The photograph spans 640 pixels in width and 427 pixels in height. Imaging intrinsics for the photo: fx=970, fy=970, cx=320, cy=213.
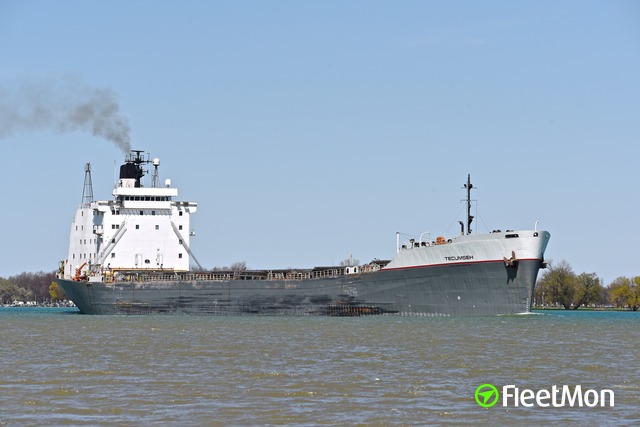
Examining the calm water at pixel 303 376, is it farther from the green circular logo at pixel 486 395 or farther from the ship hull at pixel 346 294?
the ship hull at pixel 346 294

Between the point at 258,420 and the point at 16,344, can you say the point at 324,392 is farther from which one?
the point at 16,344

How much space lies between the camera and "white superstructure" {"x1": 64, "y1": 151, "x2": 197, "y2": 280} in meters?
71.6

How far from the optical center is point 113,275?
6950 cm

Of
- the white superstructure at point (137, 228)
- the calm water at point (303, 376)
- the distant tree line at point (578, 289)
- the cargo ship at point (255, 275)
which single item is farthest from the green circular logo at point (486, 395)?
the distant tree line at point (578, 289)

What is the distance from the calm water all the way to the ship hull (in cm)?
1078

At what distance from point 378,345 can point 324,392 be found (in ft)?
41.1

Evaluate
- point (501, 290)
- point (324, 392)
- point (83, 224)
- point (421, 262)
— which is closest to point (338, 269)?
point (421, 262)

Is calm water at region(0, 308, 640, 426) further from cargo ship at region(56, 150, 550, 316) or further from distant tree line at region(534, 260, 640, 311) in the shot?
distant tree line at region(534, 260, 640, 311)

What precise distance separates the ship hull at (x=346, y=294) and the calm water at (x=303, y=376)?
35.4 feet

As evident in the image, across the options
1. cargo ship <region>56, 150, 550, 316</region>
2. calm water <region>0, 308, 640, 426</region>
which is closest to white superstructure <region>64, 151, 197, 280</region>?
cargo ship <region>56, 150, 550, 316</region>

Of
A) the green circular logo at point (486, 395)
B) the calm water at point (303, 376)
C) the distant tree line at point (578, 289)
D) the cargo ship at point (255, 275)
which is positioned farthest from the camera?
the distant tree line at point (578, 289)

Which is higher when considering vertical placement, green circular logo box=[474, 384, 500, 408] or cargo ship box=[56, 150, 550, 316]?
cargo ship box=[56, 150, 550, 316]

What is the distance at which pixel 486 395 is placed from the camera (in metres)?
19.7

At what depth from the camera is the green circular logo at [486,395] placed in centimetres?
1872
